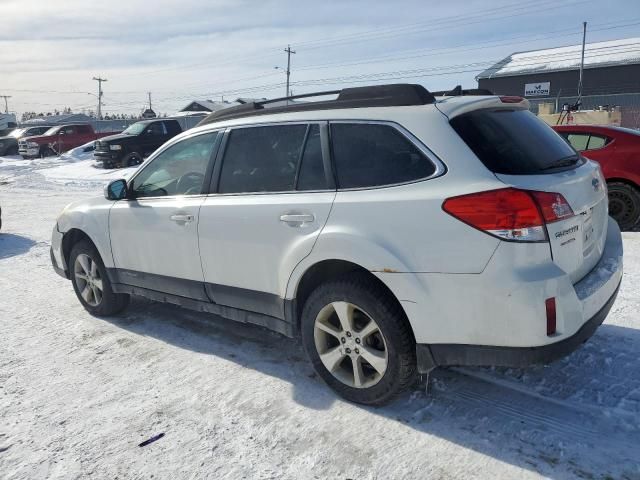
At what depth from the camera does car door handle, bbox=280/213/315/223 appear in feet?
10.4

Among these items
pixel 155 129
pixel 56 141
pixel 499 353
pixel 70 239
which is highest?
pixel 155 129

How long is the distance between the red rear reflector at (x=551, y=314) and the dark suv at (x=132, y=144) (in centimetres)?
1912

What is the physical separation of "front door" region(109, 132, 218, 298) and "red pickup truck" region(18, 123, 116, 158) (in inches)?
1049

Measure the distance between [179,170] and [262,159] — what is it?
92 centimetres

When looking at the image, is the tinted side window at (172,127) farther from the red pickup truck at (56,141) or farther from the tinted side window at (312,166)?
the tinted side window at (312,166)

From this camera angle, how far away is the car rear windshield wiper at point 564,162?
9.61 ft

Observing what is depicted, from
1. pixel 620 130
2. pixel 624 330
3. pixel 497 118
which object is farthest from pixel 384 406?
pixel 620 130

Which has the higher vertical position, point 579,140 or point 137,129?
point 137,129

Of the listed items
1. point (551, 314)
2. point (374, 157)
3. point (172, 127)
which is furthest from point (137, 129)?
point (551, 314)

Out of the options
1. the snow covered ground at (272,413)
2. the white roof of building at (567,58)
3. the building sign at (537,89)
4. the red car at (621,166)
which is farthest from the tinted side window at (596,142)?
the building sign at (537,89)

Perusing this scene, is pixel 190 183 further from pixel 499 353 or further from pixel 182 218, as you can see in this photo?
pixel 499 353

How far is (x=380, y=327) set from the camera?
9.61ft

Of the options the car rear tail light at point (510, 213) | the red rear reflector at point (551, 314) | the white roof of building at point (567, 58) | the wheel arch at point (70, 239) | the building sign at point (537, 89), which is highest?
the white roof of building at point (567, 58)

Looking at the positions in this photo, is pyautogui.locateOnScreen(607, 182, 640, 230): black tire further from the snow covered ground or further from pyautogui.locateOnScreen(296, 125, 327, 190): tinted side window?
pyautogui.locateOnScreen(296, 125, 327, 190): tinted side window
